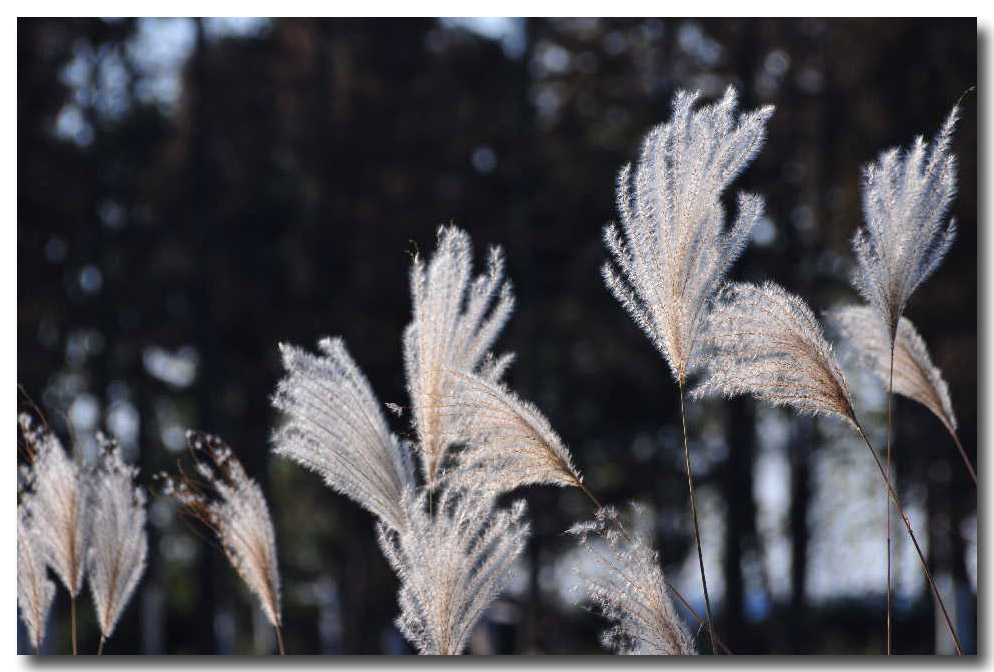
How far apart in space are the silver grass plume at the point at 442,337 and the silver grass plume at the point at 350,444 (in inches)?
2.3

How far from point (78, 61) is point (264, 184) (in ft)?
3.95

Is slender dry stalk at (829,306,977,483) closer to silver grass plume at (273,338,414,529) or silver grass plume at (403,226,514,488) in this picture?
silver grass plume at (403,226,514,488)

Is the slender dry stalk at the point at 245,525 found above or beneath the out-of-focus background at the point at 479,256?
beneath

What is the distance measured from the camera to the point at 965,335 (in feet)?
10.9

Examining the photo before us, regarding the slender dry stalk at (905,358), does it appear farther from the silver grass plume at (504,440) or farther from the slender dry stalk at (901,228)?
the silver grass plume at (504,440)

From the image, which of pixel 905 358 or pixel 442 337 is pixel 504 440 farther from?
pixel 905 358

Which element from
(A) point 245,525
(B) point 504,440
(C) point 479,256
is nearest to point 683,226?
(B) point 504,440

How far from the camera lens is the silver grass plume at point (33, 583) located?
6.77 feet

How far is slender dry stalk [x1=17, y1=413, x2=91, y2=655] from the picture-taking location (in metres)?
2.00

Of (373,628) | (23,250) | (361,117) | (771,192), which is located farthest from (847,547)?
(23,250)

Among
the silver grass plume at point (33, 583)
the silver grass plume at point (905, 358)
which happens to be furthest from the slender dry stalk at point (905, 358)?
the silver grass plume at point (33, 583)

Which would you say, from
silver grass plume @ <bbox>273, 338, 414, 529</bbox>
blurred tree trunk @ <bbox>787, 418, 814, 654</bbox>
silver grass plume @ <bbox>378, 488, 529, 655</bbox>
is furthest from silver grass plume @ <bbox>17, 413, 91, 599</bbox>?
blurred tree trunk @ <bbox>787, 418, 814, 654</bbox>

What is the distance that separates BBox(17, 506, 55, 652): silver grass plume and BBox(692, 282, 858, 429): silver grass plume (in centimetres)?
147

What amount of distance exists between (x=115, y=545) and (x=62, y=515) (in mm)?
143
